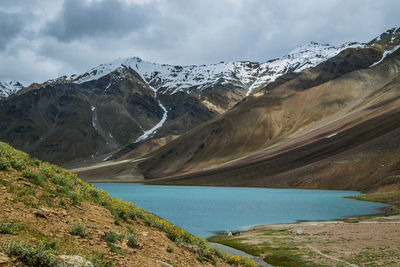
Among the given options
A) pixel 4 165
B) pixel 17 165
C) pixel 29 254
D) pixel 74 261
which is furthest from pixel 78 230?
pixel 17 165

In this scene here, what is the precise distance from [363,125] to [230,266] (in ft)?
435

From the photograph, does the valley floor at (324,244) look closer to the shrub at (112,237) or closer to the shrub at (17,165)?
the shrub at (112,237)

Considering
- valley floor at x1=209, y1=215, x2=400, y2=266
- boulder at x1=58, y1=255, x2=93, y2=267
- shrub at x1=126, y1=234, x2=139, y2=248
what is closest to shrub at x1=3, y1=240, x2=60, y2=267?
boulder at x1=58, y1=255, x2=93, y2=267

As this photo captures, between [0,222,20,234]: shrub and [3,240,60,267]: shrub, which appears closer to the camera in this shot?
[3,240,60,267]: shrub

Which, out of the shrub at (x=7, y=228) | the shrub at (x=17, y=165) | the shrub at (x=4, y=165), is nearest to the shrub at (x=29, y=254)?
the shrub at (x=7, y=228)

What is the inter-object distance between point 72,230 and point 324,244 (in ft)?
82.2

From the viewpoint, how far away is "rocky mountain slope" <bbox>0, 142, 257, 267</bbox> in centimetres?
866

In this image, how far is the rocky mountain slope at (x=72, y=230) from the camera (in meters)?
8.66

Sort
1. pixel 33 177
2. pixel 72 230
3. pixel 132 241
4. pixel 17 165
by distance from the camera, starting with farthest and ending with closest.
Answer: pixel 17 165 < pixel 33 177 < pixel 132 241 < pixel 72 230

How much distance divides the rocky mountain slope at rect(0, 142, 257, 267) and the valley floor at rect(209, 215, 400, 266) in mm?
10699

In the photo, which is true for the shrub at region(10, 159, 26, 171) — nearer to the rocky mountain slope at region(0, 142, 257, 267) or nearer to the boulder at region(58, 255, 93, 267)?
the rocky mountain slope at region(0, 142, 257, 267)

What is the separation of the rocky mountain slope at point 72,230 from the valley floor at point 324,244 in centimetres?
1070

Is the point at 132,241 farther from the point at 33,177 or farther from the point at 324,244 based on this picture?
the point at 324,244

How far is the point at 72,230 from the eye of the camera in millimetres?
10578
